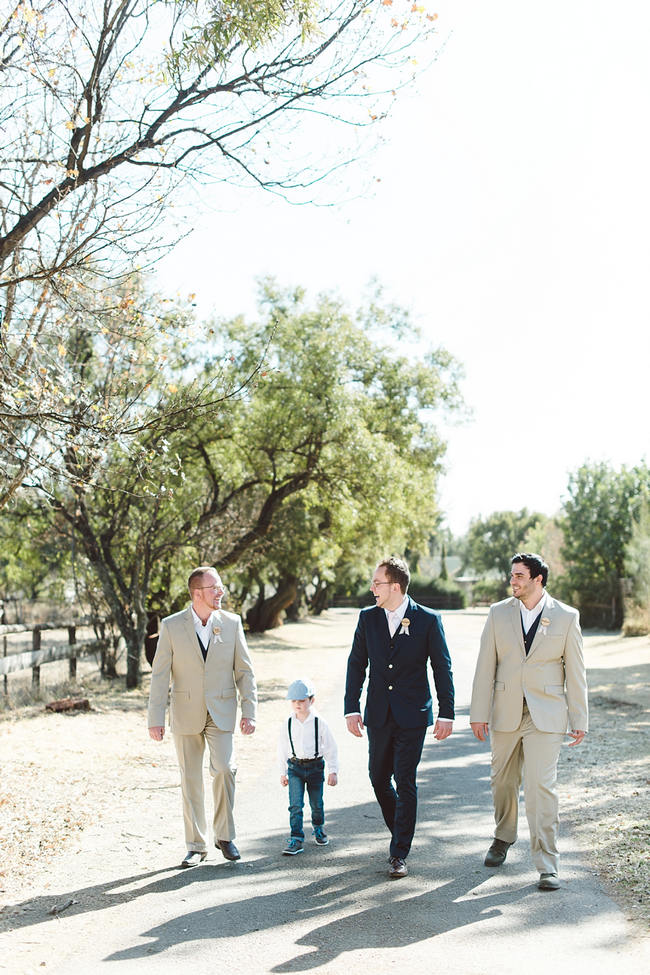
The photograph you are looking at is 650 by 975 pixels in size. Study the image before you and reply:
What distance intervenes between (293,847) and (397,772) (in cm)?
102

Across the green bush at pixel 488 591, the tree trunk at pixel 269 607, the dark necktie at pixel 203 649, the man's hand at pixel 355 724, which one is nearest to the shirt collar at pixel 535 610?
the man's hand at pixel 355 724

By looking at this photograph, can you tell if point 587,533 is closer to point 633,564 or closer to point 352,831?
point 633,564

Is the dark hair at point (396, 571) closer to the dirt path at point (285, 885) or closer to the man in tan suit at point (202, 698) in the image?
the man in tan suit at point (202, 698)

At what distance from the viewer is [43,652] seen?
16.3 meters

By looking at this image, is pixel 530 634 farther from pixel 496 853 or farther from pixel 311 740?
pixel 311 740

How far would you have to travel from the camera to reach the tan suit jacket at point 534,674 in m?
6.17

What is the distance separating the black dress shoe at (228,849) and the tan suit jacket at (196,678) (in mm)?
736

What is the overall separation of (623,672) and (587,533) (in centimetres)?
2606

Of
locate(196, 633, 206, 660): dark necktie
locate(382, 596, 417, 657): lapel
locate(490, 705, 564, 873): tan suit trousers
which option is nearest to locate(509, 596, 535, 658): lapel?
locate(490, 705, 564, 873): tan suit trousers

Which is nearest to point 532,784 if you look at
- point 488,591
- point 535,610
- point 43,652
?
point 535,610

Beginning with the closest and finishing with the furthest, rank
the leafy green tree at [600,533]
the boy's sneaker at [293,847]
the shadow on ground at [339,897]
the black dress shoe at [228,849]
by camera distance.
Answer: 1. the shadow on ground at [339,897]
2. the black dress shoe at [228,849]
3. the boy's sneaker at [293,847]
4. the leafy green tree at [600,533]

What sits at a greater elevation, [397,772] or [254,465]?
[254,465]

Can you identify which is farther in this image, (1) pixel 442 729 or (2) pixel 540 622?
(2) pixel 540 622

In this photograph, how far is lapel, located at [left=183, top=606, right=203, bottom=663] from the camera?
6754 mm
